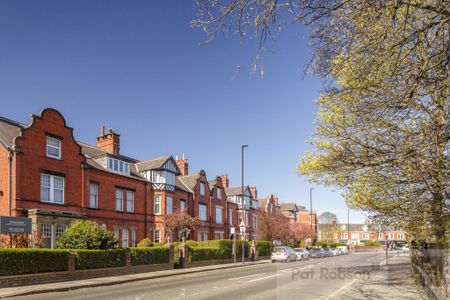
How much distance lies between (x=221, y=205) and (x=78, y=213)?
28645 millimetres

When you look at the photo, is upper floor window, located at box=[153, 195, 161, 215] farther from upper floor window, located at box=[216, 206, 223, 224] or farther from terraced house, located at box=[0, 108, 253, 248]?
upper floor window, located at box=[216, 206, 223, 224]

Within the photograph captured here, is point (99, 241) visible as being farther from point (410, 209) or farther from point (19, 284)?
point (410, 209)

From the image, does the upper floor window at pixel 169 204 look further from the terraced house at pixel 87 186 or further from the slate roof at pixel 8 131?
the slate roof at pixel 8 131

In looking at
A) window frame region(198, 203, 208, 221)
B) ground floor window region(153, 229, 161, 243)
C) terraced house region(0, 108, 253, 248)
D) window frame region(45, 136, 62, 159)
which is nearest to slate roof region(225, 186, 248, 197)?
terraced house region(0, 108, 253, 248)

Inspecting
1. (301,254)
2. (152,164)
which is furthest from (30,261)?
(301,254)

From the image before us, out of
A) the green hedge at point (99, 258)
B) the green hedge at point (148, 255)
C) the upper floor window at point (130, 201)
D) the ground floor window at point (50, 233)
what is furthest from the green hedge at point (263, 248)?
the green hedge at point (99, 258)

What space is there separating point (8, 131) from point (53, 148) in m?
3.07

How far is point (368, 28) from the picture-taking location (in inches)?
235

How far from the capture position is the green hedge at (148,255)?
27.4m

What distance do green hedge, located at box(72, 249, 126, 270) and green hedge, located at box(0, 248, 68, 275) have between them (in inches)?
41.9

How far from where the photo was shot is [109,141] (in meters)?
43.1

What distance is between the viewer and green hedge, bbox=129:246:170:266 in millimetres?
27397

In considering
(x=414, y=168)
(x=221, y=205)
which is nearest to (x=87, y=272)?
(x=414, y=168)

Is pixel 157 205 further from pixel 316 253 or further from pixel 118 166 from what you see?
pixel 316 253
